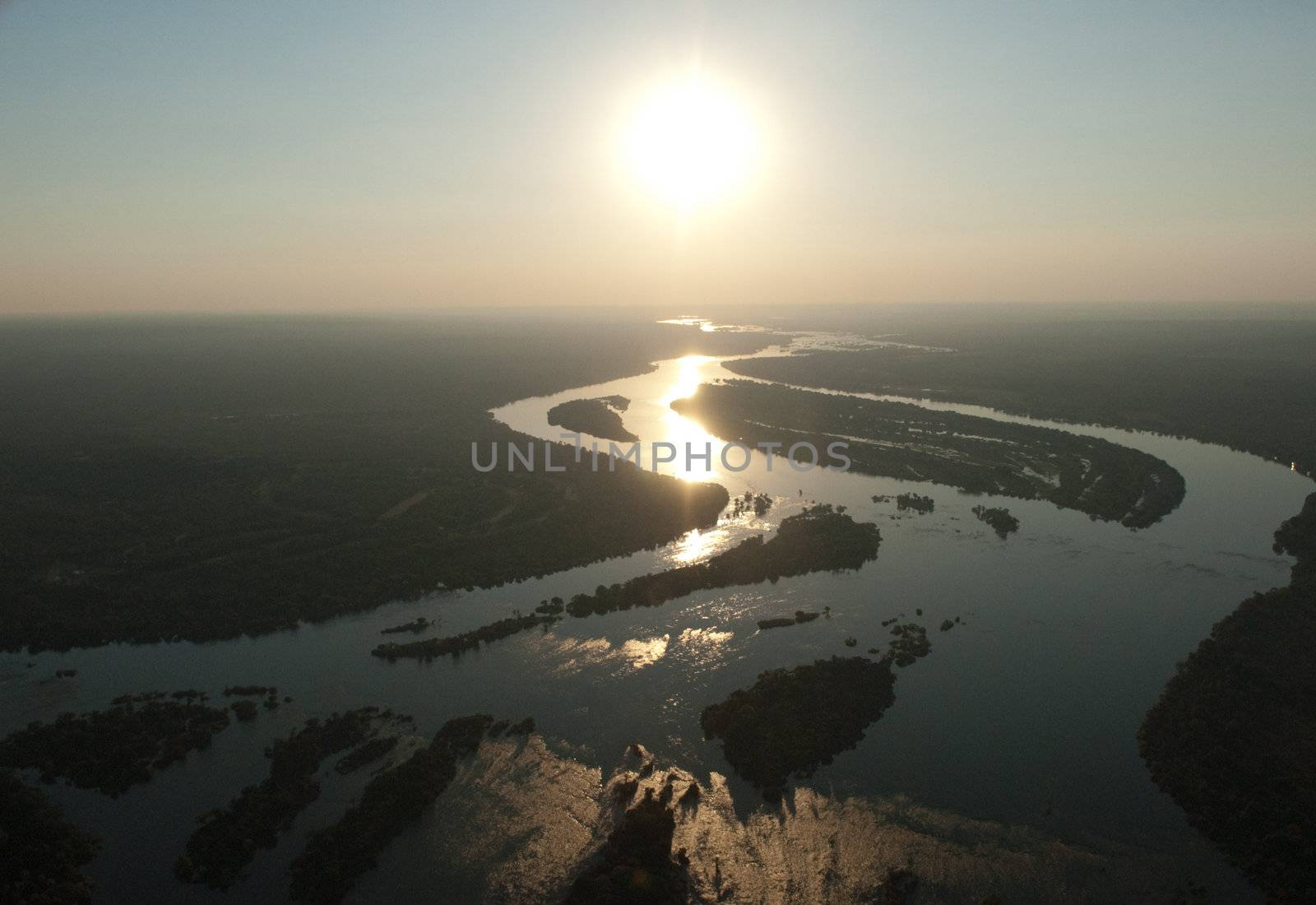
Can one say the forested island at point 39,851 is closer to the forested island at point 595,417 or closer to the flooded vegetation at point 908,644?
the flooded vegetation at point 908,644

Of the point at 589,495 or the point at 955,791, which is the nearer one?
the point at 955,791

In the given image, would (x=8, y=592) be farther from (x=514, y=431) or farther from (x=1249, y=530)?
(x=1249, y=530)

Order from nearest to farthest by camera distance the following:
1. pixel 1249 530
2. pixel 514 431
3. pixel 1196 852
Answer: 1. pixel 1196 852
2. pixel 1249 530
3. pixel 514 431

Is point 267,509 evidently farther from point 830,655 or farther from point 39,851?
point 830,655

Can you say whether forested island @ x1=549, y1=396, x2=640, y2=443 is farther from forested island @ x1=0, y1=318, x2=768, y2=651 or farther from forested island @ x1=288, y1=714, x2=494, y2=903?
forested island @ x1=288, y1=714, x2=494, y2=903

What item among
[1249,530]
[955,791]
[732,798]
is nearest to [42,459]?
[732,798]

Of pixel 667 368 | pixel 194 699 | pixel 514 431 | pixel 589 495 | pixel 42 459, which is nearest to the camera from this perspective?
pixel 194 699

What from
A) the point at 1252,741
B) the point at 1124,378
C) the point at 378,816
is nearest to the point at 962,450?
the point at 1252,741
